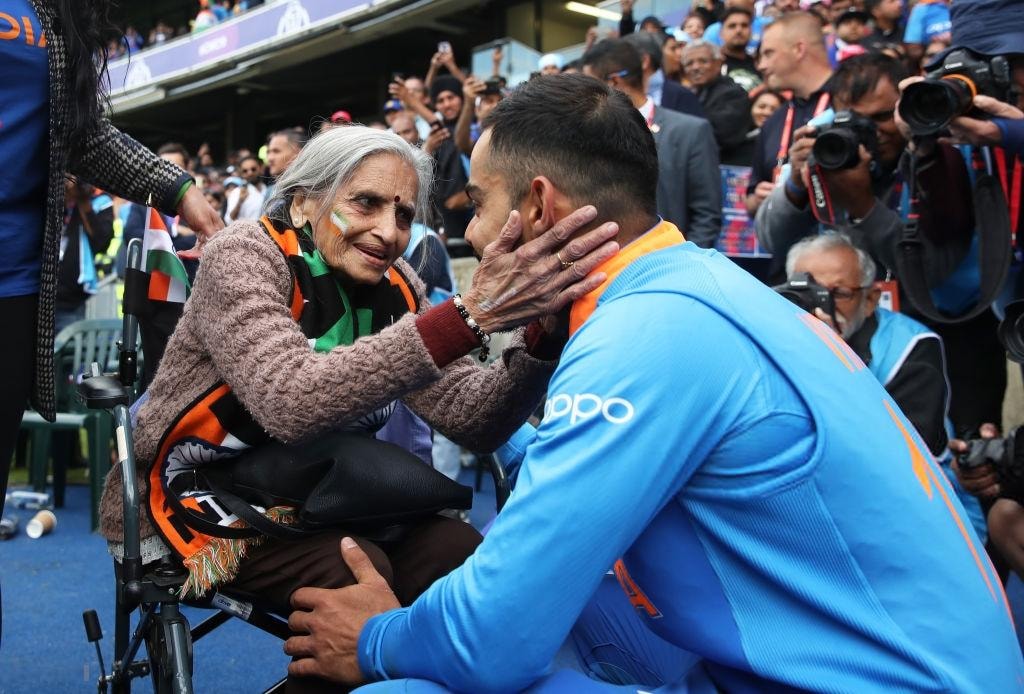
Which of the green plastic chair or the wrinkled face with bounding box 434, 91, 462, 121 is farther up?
the wrinkled face with bounding box 434, 91, 462, 121

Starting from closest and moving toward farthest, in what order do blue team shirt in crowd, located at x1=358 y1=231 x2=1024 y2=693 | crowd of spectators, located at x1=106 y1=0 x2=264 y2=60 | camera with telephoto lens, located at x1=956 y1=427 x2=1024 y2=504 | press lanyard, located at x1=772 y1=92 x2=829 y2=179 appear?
blue team shirt in crowd, located at x1=358 y1=231 x2=1024 y2=693
camera with telephoto lens, located at x1=956 y1=427 x2=1024 y2=504
press lanyard, located at x1=772 y1=92 x2=829 y2=179
crowd of spectators, located at x1=106 y1=0 x2=264 y2=60

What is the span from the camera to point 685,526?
144cm

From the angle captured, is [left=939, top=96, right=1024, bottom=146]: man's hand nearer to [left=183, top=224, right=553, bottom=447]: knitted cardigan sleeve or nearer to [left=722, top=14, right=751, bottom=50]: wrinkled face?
[left=183, top=224, right=553, bottom=447]: knitted cardigan sleeve

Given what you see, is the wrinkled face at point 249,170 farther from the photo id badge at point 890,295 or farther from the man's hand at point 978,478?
the man's hand at point 978,478

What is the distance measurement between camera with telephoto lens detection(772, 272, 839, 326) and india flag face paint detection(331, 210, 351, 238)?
1610 millimetres

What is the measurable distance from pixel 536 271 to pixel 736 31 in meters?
6.14

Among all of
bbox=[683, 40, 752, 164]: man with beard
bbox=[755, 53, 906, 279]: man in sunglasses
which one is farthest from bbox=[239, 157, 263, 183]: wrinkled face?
bbox=[755, 53, 906, 279]: man in sunglasses

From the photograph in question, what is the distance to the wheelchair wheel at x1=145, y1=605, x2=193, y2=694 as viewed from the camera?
6.00 ft

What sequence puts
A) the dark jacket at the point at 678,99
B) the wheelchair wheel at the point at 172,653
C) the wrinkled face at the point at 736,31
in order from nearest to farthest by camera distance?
the wheelchair wheel at the point at 172,653
the dark jacket at the point at 678,99
the wrinkled face at the point at 736,31

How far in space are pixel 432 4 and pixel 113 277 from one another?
10.1m

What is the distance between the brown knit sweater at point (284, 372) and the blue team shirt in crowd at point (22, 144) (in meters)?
0.34

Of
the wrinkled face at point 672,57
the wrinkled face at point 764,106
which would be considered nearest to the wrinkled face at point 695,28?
the wrinkled face at point 672,57

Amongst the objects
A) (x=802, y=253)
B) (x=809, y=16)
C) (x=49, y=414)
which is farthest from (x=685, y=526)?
(x=809, y=16)

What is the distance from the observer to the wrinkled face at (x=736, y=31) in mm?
7168
